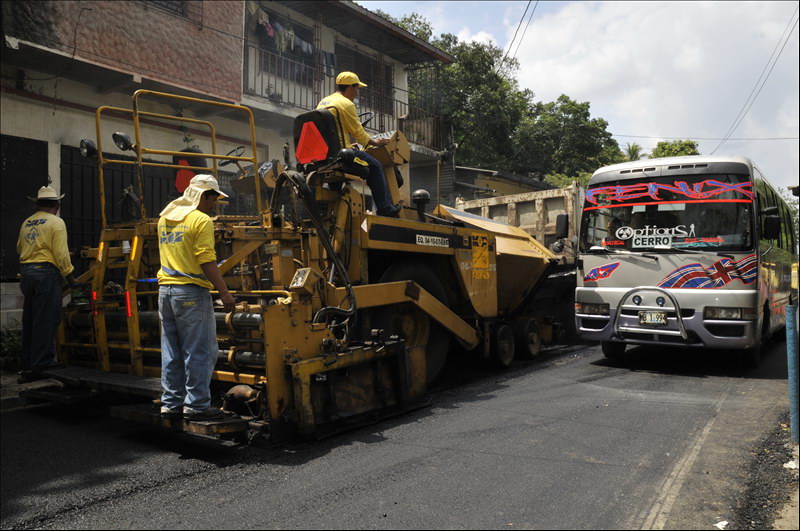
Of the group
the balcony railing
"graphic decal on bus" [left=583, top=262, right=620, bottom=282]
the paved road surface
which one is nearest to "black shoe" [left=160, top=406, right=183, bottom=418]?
the paved road surface

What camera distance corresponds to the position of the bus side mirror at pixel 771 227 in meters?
6.79

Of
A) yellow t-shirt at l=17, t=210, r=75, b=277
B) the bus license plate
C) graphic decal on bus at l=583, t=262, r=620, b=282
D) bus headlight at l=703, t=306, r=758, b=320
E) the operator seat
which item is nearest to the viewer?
the operator seat

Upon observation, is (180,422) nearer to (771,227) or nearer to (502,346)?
(502,346)

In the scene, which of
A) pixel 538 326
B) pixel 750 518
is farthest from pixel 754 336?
pixel 750 518

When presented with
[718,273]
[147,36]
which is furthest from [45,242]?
[718,273]

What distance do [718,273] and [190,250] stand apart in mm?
5532

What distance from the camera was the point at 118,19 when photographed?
933cm

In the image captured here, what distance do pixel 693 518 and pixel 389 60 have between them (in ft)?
48.6

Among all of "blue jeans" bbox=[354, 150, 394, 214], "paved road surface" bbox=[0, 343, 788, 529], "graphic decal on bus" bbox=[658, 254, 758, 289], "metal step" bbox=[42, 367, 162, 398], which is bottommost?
"paved road surface" bbox=[0, 343, 788, 529]

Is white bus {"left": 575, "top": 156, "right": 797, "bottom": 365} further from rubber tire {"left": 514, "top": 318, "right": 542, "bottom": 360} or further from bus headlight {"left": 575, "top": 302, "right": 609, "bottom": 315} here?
rubber tire {"left": 514, "top": 318, "right": 542, "bottom": 360}

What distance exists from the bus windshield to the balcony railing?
20.6ft

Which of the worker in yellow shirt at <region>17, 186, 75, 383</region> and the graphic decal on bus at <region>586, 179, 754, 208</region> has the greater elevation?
the graphic decal on bus at <region>586, 179, 754, 208</region>

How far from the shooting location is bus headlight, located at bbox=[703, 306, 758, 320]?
259 inches

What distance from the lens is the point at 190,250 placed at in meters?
4.20
